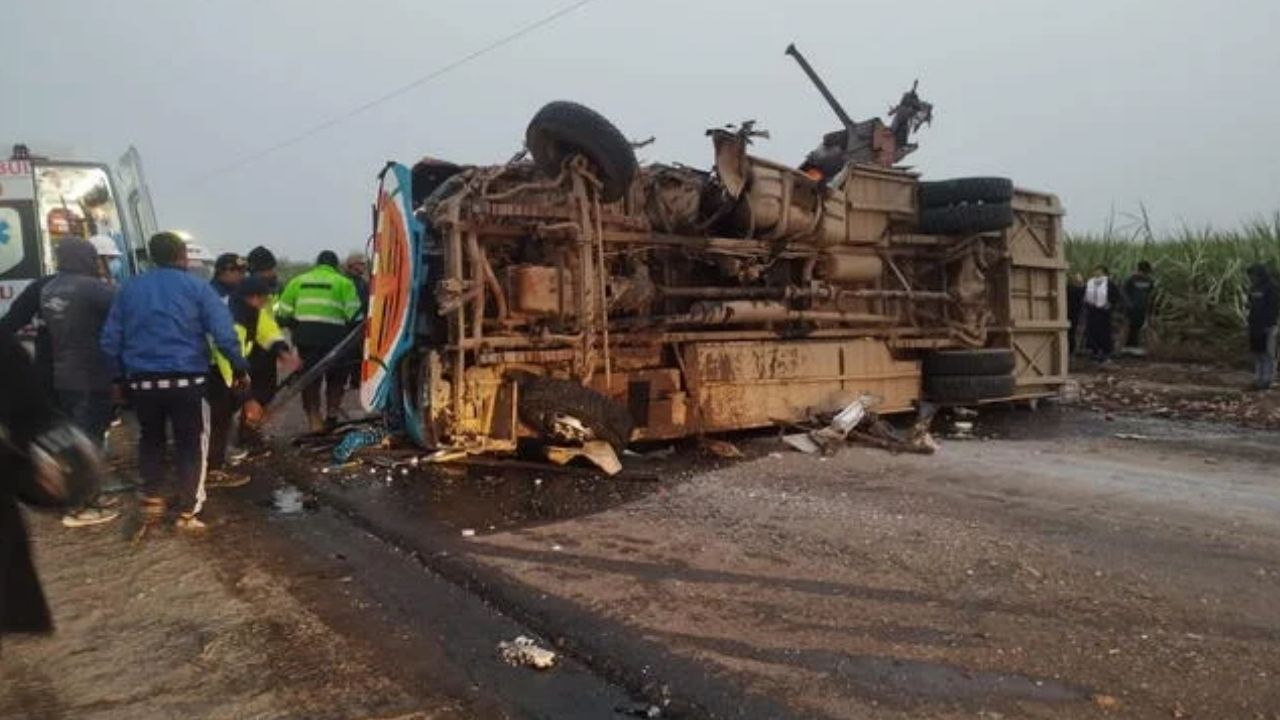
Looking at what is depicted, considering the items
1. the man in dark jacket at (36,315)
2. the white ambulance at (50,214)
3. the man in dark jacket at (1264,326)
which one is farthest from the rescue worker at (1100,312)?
the man in dark jacket at (36,315)

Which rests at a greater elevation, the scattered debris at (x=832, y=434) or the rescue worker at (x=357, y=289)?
the rescue worker at (x=357, y=289)

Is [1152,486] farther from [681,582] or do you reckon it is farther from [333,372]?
[333,372]

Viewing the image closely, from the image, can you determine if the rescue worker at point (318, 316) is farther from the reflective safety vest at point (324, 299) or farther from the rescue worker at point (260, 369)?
the rescue worker at point (260, 369)

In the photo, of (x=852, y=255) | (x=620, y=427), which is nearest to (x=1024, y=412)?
(x=852, y=255)

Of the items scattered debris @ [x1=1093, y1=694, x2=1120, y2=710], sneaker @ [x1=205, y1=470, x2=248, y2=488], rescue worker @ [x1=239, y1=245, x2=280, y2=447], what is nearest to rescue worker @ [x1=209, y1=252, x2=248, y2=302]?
rescue worker @ [x1=239, y1=245, x2=280, y2=447]

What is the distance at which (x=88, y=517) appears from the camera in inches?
212

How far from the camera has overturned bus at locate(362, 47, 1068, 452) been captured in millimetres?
6570

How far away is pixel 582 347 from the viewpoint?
6.83 m

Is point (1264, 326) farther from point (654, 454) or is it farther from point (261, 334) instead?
point (261, 334)

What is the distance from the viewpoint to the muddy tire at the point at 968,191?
882cm

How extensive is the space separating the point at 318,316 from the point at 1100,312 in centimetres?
1244

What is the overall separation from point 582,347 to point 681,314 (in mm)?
1081

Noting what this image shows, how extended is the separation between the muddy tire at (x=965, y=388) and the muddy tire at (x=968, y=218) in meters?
1.41

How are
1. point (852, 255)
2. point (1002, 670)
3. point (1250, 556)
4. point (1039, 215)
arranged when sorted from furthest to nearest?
point (1039, 215) → point (852, 255) → point (1250, 556) → point (1002, 670)
